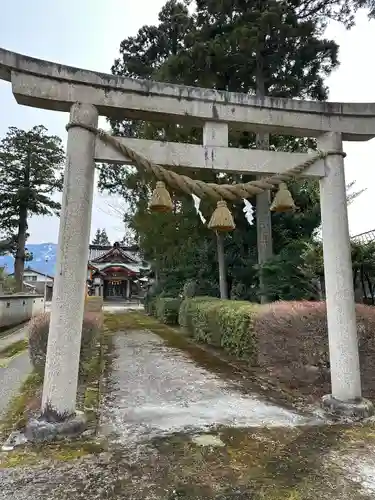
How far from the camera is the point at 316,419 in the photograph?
400 centimetres

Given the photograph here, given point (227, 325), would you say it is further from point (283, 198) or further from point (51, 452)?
point (51, 452)

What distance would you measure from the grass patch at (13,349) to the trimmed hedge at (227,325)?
5.02 m

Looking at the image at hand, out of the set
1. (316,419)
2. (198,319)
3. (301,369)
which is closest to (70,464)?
(316,419)

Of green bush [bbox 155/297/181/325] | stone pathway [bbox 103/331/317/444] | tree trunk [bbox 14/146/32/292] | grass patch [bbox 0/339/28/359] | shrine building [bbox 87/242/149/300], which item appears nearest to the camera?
stone pathway [bbox 103/331/317/444]

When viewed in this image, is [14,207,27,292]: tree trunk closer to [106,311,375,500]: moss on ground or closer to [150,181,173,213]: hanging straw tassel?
[150,181,173,213]: hanging straw tassel

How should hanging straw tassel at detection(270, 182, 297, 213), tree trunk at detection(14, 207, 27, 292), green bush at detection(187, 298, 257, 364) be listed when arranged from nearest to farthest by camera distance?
hanging straw tassel at detection(270, 182, 297, 213) → green bush at detection(187, 298, 257, 364) → tree trunk at detection(14, 207, 27, 292)

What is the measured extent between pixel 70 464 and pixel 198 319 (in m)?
7.85

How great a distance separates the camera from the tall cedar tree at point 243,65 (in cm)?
1041

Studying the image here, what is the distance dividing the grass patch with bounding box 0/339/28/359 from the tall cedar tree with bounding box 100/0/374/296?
5.76m

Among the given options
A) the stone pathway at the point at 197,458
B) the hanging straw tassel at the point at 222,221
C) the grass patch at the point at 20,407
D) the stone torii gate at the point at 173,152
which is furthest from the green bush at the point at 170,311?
the hanging straw tassel at the point at 222,221

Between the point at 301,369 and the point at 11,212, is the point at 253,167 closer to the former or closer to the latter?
the point at 301,369

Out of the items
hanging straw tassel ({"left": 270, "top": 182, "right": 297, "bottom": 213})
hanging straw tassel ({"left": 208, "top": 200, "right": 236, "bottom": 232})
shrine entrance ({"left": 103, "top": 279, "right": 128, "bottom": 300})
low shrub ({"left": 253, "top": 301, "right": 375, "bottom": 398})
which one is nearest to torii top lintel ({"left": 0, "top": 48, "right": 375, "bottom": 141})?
hanging straw tassel ({"left": 270, "top": 182, "right": 297, "bottom": 213})

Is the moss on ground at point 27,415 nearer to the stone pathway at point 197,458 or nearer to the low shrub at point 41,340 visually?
the stone pathway at point 197,458

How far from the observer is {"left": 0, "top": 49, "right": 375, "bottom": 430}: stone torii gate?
3635 mm
